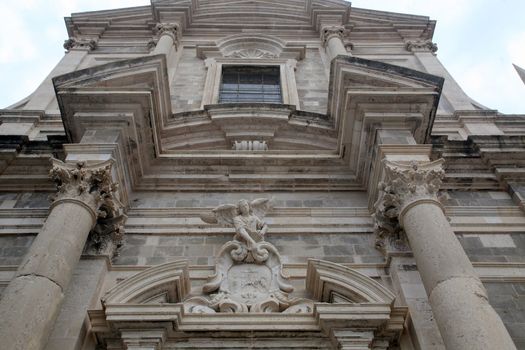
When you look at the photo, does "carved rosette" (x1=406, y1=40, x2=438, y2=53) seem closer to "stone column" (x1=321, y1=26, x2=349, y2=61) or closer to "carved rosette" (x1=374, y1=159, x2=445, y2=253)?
"stone column" (x1=321, y1=26, x2=349, y2=61)

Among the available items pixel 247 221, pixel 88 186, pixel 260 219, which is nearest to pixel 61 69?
pixel 88 186

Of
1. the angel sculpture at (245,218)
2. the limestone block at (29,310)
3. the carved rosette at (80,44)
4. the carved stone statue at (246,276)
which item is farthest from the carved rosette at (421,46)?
the limestone block at (29,310)

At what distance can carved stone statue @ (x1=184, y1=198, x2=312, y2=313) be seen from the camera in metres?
7.74

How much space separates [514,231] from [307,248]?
3546mm

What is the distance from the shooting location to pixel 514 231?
9.23m

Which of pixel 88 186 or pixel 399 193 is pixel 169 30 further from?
pixel 399 193

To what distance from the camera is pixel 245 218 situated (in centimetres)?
912

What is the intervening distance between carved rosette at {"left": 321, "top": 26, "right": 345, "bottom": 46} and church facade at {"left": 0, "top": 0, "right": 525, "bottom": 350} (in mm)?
4631

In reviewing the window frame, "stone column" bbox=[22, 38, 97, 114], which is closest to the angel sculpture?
the window frame

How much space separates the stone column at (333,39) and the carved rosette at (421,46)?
227 centimetres

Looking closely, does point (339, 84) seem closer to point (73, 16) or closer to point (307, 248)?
point (307, 248)

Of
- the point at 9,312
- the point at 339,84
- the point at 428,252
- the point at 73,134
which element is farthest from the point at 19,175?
the point at 428,252

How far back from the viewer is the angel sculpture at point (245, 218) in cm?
876

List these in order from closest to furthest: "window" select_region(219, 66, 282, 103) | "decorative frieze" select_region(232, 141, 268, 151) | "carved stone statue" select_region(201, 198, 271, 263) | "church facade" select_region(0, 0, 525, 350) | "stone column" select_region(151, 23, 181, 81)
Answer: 1. "church facade" select_region(0, 0, 525, 350)
2. "carved stone statue" select_region(201, 198, 271, 263)
3. "decorative frieze" select_region(232, 141, 268, 151)
4. "window" select_region(219, 66, 282, 103)
5. "stone column" select_region(151, 23, 181, 81)
